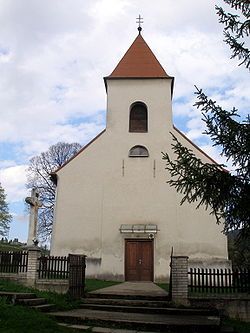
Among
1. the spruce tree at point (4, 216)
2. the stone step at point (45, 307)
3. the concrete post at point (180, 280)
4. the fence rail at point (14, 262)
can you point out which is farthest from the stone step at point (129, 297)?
the spruce tree at point (4, 216)

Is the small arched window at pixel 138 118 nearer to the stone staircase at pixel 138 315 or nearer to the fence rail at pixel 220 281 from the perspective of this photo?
the fence rail at pixel 220 281

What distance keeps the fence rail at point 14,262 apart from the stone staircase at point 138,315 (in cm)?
304

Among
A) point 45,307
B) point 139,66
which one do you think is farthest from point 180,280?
point 139,66

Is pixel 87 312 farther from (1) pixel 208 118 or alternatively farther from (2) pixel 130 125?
(2) pixel 130 125

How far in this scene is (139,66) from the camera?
24078mm

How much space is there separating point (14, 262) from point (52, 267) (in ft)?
4.64

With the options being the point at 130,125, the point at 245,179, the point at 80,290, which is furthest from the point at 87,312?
the point at 130,125

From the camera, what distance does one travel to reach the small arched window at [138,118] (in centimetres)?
2242

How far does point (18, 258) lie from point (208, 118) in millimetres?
9088

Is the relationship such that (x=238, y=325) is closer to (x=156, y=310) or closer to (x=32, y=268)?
(x=156, y=310)

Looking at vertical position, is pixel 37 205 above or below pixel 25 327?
above

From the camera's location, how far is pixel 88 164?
21547 mm

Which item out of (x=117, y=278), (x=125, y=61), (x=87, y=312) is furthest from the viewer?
(x=125, y=61)

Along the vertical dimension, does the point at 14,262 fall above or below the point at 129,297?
above
